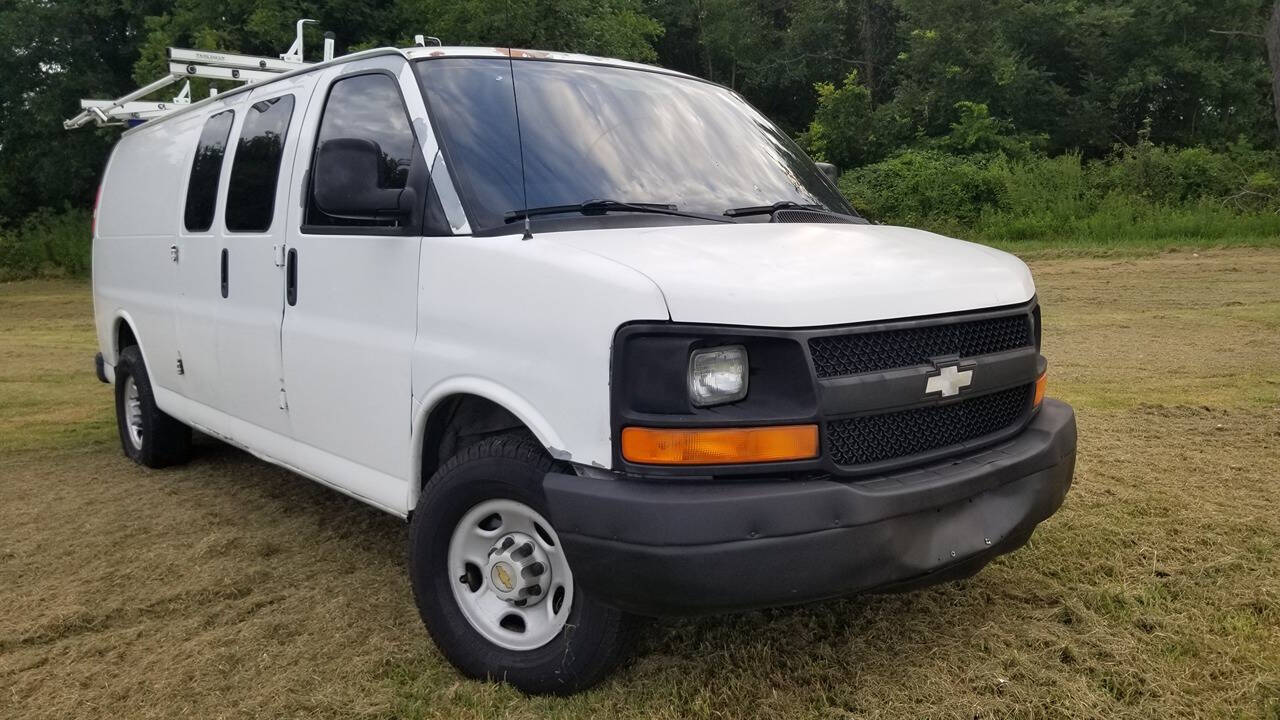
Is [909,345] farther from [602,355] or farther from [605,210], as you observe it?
[605,210]

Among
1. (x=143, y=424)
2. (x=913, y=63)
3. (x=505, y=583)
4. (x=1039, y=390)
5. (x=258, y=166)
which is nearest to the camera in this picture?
(x=505, y=583)

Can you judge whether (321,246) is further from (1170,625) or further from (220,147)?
(1170,625)

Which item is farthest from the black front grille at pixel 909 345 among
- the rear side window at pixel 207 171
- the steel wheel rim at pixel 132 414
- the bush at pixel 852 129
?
the bush at pixel 852 129

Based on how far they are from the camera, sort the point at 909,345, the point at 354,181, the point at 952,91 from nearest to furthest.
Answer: the point at 909,345 → the point at 354,181 → the point at 952,91

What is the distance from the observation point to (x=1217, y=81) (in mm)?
24969

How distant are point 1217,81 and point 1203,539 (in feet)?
82.2

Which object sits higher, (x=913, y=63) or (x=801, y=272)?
(x=913, y=63)

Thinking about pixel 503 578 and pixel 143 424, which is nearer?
pixel 503 578

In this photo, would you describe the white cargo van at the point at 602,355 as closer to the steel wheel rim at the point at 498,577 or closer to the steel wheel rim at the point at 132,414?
the steel wheel rim at the point at 498,577

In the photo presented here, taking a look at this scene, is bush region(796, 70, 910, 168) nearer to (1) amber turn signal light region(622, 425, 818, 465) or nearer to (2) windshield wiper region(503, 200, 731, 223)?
(2) windshield wiper region(503, 200, 731, 223)

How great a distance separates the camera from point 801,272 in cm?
282

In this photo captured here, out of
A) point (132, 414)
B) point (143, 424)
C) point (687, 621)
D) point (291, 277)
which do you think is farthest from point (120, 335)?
point (687, 621)

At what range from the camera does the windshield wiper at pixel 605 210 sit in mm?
3293

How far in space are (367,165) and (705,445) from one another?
59.7 inches
